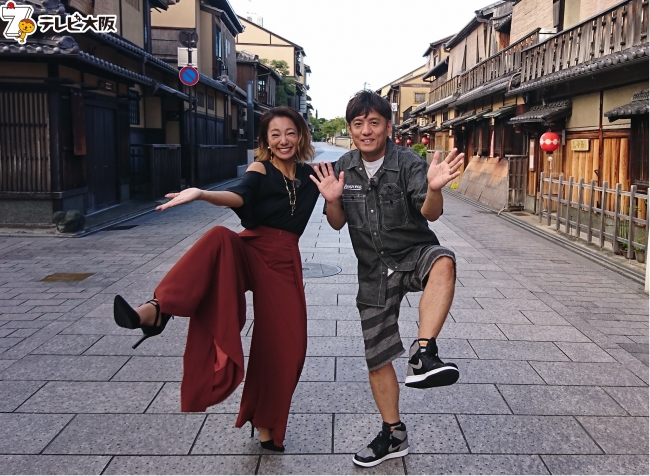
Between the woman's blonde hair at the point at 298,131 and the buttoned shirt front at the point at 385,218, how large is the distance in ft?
1.11

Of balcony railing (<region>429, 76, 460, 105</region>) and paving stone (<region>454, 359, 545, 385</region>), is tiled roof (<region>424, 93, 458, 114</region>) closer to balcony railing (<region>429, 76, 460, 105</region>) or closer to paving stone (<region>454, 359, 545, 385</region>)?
balcony railing (<region>429, 76, 460, 105</region>)

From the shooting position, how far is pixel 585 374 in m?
4.99

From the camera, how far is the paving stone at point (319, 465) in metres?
3.40

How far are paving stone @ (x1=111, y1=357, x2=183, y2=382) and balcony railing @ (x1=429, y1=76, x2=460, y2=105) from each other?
27585 mm

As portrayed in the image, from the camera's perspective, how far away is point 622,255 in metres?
10.6

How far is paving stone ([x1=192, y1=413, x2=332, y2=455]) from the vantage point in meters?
3.66

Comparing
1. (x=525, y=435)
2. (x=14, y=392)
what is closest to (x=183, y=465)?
(x=14, y=392)

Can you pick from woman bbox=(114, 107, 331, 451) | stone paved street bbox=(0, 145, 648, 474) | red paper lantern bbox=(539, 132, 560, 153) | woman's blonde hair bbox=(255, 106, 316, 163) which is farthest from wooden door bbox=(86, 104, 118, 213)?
woman bbox=(114, 107, 331, 451)

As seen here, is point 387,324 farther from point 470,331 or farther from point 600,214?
point 600,214

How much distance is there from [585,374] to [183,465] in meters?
3.29

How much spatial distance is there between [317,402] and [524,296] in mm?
4276

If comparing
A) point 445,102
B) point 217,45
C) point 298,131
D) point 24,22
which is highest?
point 217,45

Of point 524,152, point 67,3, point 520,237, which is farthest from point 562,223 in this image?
point 67,3

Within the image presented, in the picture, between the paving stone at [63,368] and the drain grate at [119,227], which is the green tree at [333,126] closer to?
the drain grate at [119,227]
